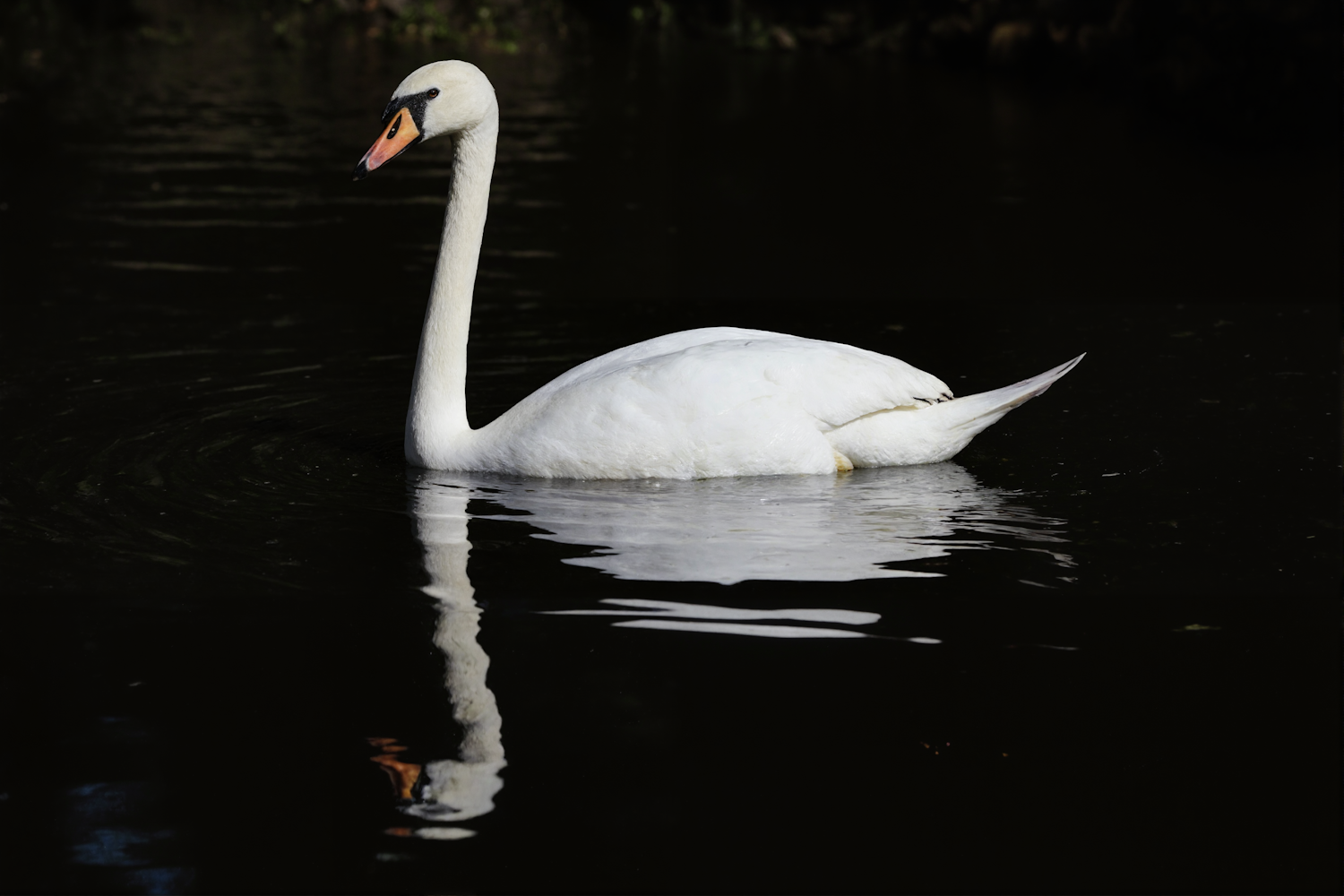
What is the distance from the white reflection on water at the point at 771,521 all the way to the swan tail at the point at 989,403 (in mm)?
249

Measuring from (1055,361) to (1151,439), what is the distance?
1.90 metres

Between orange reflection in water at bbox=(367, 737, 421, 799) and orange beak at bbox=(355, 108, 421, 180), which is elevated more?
orange beak at bbox=(355, 108, 421, 180)

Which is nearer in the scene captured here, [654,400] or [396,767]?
[396,767]

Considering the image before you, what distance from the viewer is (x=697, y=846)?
3947 millimetres

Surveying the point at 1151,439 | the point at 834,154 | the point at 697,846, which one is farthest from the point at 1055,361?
the point at 834,154

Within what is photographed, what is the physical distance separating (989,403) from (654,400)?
1469 mm

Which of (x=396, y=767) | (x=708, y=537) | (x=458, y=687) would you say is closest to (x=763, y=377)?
(x=708, y=537)

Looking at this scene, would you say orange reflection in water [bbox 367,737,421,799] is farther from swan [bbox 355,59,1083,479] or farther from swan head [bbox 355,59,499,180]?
swan head [bbox 355,59,499,180]

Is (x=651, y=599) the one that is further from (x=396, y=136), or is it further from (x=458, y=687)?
(x=396, y=136)

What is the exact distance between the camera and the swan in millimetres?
6730

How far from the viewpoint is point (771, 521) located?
639 cm

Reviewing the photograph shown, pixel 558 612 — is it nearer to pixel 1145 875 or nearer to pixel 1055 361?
pixel 1145 875

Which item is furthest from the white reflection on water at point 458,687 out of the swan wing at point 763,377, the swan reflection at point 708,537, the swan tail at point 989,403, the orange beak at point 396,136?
the swan tail at point 989,403

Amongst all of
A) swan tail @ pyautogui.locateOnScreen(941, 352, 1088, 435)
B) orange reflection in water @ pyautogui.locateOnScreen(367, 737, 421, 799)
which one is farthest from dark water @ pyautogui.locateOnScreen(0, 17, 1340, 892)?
swan tail @ pyautogui.locateOnScreen(941, 352, 1088, 435)
